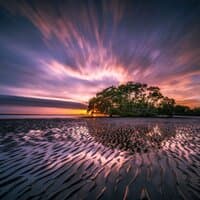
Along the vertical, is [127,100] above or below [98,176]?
above

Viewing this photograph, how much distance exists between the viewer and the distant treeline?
73562mm

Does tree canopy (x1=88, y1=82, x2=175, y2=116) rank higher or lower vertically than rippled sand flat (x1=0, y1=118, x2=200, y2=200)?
higher

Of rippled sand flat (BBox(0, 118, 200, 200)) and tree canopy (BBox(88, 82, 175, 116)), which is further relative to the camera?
tree canopy (BBox(88, 82, 175, 116))

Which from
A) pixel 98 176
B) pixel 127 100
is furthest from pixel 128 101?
pixel 98 176

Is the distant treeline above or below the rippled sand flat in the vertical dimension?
above

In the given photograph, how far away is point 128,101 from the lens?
74.1 metres

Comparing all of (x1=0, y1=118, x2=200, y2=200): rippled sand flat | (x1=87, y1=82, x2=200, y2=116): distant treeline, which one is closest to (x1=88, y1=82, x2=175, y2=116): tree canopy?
(x1=87, y1=82, x2=200, y2=116): distant treeline

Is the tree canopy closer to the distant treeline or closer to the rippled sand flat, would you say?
the distant treeline

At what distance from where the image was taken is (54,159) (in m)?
6.89

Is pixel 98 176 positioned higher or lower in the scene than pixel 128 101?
lower

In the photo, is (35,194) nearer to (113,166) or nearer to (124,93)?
(113,166)

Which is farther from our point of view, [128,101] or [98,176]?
[128,101]

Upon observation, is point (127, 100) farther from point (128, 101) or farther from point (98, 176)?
point (98, 176)

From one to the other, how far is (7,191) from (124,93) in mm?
71892
